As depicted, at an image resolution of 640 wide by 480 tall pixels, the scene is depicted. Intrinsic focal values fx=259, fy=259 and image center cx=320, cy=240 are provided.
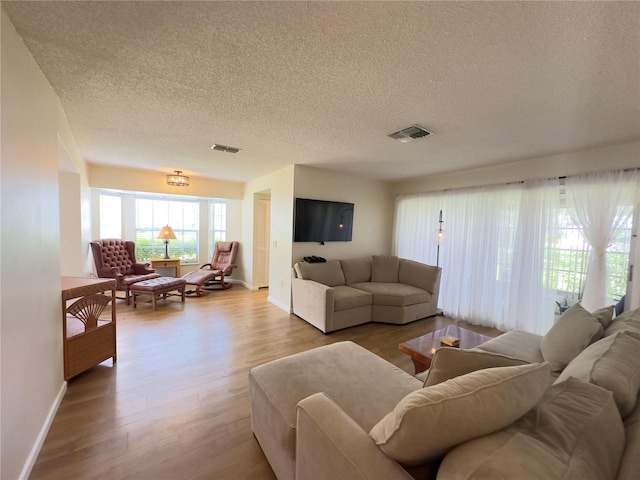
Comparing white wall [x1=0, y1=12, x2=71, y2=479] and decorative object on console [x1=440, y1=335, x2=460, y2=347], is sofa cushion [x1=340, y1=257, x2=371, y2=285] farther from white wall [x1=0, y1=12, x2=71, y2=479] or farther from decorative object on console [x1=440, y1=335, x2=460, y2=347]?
white wall [x1=0, y1=12, x2=71, y2=479]

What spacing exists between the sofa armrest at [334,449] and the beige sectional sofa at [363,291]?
7.34 ft

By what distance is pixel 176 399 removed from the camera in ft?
6.59

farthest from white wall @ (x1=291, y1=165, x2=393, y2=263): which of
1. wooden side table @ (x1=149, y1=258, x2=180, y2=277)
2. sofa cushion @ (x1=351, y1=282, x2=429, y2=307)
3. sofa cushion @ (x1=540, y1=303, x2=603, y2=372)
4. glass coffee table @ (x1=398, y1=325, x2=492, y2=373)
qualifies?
wooden side table @ (x1=149, y1=258, x2=180, y2=277)

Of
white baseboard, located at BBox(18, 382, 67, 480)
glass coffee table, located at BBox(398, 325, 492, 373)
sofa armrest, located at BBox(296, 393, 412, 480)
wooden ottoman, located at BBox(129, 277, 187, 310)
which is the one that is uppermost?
sofa armrest, located at BBox(296, 393, 412, 480)

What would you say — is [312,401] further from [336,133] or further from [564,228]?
[564,228]

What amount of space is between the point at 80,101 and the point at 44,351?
73.9 inches

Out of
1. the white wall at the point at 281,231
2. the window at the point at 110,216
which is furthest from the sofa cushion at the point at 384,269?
the window at the point at 110,216

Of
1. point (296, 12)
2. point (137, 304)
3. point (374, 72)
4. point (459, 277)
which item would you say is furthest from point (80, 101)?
point (459, 277)

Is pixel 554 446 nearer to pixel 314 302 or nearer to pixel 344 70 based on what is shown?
pixel 344 70

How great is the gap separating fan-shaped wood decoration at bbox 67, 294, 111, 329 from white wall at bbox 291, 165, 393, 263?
7.95 feet

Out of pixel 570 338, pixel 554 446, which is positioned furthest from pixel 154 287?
pixel 570 338

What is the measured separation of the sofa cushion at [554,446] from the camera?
624 mm

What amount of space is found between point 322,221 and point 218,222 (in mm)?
3471

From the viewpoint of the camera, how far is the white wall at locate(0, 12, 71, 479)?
3.89 ft
